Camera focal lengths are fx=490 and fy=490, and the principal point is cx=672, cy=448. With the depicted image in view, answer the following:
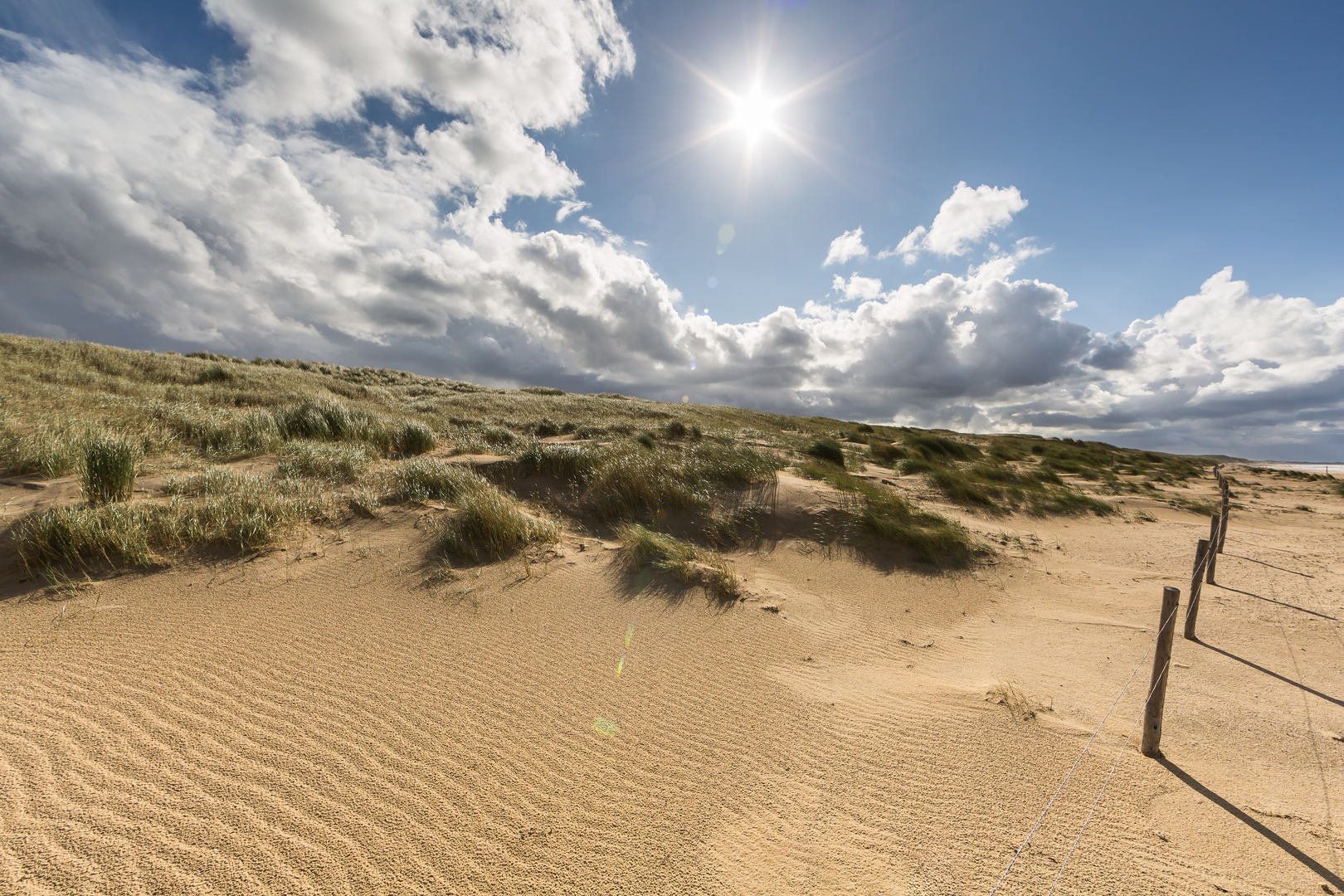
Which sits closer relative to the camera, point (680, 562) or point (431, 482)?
point (680, 562)

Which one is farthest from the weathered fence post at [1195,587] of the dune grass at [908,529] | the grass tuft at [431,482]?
the grass tuft at [431,482]

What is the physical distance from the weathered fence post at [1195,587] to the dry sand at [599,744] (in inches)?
9.8

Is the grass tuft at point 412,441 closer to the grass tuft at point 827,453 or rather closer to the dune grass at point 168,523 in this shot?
the dune grass at point 168,523

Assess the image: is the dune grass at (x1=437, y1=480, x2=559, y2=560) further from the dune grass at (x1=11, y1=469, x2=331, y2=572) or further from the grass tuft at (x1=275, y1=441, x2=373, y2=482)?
the grass tuft at (x1=275, y1=441, x2=373, y2=482)

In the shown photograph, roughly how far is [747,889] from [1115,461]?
38.9 meters

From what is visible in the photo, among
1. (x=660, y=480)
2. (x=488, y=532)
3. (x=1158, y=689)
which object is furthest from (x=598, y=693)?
(x=660, y=480)

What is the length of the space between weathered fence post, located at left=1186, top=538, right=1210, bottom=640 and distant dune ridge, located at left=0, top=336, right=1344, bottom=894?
0.28 metres

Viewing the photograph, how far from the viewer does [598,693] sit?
3.98 m

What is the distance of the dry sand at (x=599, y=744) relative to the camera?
251 centimetres

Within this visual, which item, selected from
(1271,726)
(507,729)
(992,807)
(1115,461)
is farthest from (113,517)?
(1115,461)

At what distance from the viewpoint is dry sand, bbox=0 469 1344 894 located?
2.51m

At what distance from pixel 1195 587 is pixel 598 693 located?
6.60 meters

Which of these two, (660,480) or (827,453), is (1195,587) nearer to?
(660,480)

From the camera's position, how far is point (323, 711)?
3.40 metres
